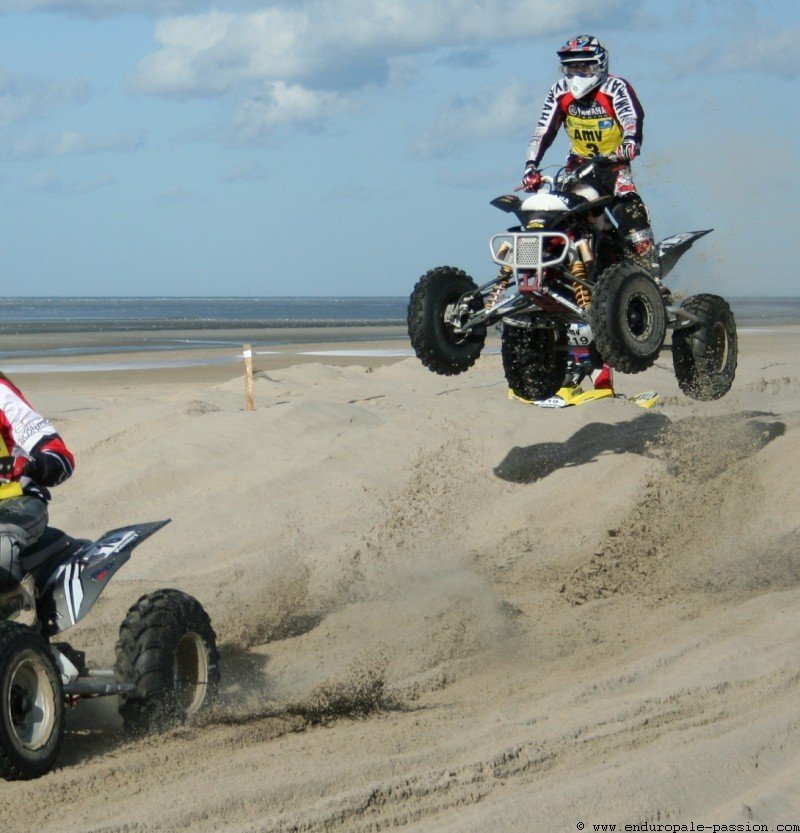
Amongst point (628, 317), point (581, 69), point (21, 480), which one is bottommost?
point (21, 480)

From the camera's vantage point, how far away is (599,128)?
9391 millimetres

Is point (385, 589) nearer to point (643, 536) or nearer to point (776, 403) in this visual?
point (643, 536)

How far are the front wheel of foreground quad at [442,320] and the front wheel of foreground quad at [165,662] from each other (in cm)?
394

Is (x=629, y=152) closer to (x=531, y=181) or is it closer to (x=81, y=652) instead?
(x=531, y=181)

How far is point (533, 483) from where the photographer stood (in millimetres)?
10070

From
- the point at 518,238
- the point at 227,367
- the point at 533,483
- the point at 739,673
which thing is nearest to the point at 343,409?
the point at 533,483

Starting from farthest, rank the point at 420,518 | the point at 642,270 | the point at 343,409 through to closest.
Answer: the point at 343,409 < the point at 420,518 < the point at 642,270

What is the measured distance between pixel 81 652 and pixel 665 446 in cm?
651

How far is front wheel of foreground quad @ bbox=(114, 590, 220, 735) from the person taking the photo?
195 inches

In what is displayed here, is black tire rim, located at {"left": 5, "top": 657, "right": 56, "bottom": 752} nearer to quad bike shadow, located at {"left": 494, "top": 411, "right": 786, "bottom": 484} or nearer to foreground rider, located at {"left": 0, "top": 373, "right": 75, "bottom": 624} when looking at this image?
foreground rider, located at {"left": 0, "top": 373, "right": 75, "bottom": 624}

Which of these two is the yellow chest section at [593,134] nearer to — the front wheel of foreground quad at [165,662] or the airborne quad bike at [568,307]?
the airborne quad bike at [568,307]

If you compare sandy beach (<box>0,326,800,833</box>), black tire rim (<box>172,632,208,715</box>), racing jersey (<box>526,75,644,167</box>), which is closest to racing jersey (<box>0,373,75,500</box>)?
black tire rim (<box>172,632,208,715</box>)

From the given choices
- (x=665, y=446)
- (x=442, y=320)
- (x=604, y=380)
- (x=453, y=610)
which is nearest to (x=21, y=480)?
(x=453, y=610)

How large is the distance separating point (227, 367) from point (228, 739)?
20.9 metres
